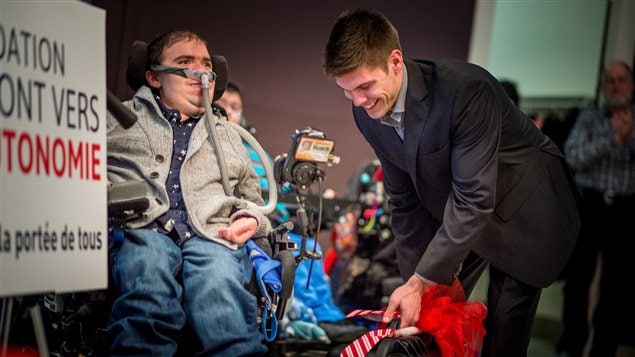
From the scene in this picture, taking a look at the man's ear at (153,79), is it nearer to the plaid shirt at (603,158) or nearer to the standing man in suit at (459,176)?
the standing man in suit at (459,176)

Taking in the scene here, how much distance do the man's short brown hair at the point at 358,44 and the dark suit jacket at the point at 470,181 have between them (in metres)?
0.16

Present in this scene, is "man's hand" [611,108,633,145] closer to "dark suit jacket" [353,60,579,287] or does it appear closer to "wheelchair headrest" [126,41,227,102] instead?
"dark suit jacket" [353,60,579,287]

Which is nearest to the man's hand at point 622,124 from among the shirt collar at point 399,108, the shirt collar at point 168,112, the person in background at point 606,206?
the person in background at point 606,206

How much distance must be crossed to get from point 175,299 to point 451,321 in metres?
0.94

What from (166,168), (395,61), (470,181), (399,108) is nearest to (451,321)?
(470,181)

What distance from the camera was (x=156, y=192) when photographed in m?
2.85

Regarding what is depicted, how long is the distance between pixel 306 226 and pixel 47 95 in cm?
120

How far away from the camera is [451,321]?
2.84 m

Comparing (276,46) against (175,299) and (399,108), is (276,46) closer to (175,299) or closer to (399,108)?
(399,108)

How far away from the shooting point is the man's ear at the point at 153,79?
3027 millimetres

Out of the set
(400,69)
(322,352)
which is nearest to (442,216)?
(400,69)

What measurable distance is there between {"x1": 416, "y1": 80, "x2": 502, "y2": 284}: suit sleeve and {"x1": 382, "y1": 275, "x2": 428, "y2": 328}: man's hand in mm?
51

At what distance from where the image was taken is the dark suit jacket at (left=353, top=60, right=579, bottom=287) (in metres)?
2.82

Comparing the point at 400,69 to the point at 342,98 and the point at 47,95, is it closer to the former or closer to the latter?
the point at 342,98
